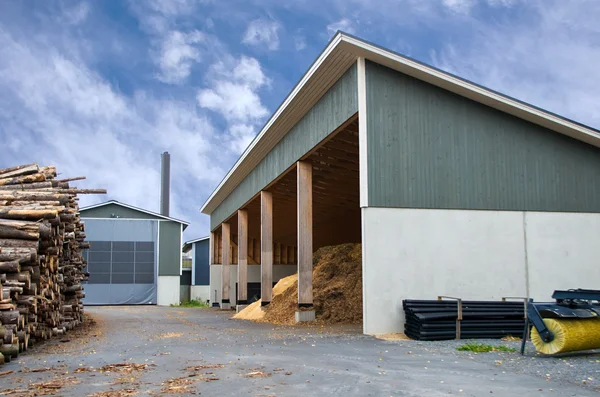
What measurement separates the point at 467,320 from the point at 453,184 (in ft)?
12.1

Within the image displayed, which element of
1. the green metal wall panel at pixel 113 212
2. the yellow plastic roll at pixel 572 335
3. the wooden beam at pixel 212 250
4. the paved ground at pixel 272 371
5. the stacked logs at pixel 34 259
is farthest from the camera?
the green metal wall panel at pixel 113 212

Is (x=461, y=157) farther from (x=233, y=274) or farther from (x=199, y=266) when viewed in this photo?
(x=199, y=266)

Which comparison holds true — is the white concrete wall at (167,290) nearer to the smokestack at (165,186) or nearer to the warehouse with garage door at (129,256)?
the warehouse with garage door at (129,256)

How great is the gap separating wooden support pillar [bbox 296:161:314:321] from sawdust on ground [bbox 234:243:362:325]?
81cm

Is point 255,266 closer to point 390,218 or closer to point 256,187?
point 256,187

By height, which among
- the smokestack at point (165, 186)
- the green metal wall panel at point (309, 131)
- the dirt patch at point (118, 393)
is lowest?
the dirt patch at point (118, 393)

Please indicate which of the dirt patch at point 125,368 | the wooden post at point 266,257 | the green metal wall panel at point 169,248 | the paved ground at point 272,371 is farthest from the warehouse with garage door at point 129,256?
the dirt patch at point 125,368

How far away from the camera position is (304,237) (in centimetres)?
2094

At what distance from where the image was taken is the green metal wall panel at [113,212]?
48.7m

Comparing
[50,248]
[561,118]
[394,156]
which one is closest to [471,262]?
[394,156]

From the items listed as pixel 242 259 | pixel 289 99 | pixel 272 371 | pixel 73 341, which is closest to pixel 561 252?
pixel 289 99

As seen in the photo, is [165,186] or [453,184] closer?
[453,184]

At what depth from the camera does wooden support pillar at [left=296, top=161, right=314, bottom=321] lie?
20656mm

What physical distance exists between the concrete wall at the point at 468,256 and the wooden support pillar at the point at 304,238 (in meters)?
5.72
